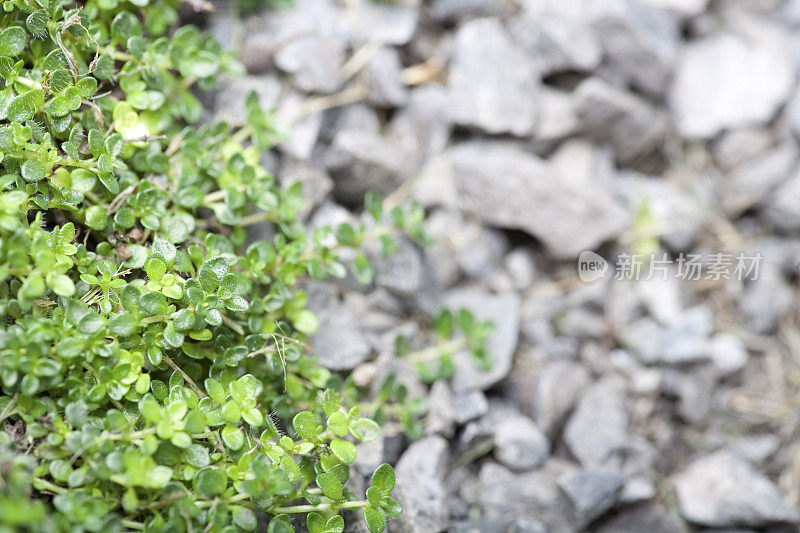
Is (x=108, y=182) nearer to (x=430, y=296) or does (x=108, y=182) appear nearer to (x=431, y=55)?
(x=430, y=296)

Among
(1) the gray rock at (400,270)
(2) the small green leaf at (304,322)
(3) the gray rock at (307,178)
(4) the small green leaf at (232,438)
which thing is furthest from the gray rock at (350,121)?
(4) the small green leaf at (232,438)

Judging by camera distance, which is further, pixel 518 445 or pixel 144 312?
pixel 518 445

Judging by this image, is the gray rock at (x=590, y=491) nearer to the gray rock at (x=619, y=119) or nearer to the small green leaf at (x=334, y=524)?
the small green leaf at (x=334, y=524)

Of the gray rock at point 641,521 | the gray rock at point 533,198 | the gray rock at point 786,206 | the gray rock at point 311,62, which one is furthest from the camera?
the gray rock at point 786,206

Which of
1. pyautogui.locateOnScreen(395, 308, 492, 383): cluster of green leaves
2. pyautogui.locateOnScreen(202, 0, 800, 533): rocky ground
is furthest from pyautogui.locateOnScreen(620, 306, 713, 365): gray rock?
pyautogui.locateOnScreen(395, 308, 492, 383): cluster of green leaves

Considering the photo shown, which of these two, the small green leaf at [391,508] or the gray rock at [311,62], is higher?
the gray rock at [311,62]

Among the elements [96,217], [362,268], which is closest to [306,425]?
[362,268]

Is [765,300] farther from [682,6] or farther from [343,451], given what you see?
[343,451]

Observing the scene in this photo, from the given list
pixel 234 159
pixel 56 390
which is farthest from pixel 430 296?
pixel 56 390
